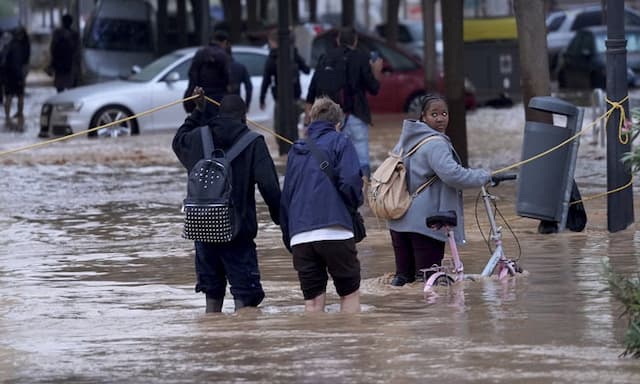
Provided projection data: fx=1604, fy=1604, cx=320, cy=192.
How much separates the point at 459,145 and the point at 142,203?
143 inches

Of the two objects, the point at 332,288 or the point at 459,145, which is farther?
the point at 459,145

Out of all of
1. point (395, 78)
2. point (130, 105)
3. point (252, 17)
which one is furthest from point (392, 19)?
point (130, 105)

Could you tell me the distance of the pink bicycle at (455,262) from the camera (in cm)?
982

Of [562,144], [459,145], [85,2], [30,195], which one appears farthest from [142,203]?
[85,2]

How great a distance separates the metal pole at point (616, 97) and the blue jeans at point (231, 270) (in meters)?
4.01

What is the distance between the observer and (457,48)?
1791 cm

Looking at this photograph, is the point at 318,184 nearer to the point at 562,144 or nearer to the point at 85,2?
the point at 562,144

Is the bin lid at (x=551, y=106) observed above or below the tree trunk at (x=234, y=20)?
below

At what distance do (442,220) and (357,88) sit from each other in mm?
5874

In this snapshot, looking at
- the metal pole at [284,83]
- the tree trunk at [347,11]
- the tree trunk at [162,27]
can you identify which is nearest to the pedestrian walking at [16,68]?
the tree trunk at [162,27]

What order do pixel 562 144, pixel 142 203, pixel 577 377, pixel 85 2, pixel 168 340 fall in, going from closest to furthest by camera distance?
pixel 577 377 → pixel 168 340 → pixel 562 144 → pixel 142 203 → pixel 85 2

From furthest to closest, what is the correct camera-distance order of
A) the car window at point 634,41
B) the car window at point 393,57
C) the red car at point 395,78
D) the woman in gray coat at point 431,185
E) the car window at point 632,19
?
the car window at point 632,19, the car window at point 634,41, the car window at point 393,57, the red car at point 395,78, the woman in gray coat at point 431,185

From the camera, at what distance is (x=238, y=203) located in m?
9.32

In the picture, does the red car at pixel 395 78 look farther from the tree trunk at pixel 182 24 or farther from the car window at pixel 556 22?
the car window at pixel 556 22
